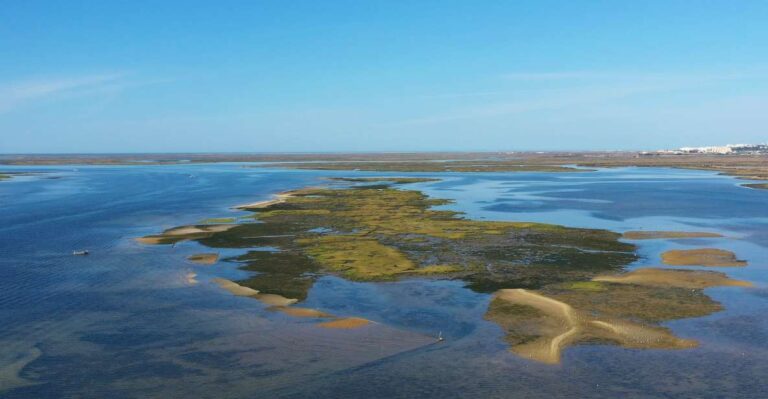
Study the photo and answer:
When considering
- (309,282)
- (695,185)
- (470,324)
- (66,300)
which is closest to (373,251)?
(309,282)

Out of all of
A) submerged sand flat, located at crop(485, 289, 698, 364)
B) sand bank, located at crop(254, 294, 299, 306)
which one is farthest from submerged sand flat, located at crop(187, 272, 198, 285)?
submerged sand flat, located at crop(485, 289, 698, 364)

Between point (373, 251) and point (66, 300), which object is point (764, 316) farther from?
point (66, 300)

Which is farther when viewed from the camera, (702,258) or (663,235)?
(663,235)

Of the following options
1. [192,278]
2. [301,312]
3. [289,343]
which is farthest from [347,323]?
[192,278]

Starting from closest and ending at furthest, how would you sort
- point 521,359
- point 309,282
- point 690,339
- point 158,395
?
point 158,395 → point 521,359 → point 690,339 → point 309,282

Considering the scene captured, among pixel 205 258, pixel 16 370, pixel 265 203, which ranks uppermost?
pixel 265 203

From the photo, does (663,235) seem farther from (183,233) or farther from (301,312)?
(183,233)

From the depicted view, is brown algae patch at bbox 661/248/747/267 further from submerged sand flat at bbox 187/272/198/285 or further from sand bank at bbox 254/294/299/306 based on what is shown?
submerged sand flat at bbox 187/272/198/285
